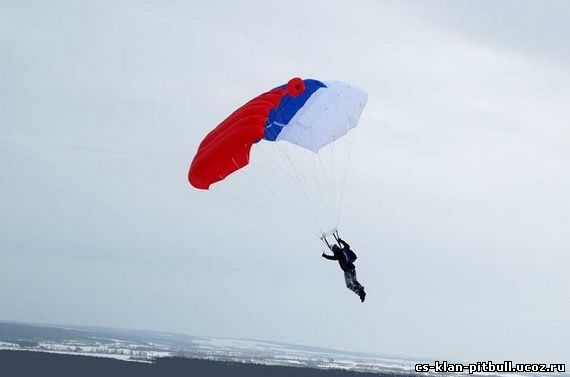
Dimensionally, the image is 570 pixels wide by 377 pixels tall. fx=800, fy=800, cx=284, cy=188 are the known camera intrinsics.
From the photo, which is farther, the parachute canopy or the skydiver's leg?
the parachute canopy

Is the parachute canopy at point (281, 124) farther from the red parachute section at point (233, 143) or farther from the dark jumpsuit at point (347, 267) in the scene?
the dark jumpsuit at point (347, 267)

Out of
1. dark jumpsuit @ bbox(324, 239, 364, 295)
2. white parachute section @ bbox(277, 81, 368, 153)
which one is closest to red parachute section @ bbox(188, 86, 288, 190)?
white parachute section @ bbox(277, 81, 368, 153)

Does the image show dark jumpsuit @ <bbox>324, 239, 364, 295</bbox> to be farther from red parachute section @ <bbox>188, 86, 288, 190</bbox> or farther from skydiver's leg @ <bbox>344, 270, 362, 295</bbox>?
red parachute section @ <bbox>188, 86, 288, 190</bbox>

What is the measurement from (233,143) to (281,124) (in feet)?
5.75

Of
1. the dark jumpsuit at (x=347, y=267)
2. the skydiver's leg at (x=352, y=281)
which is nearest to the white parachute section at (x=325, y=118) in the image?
the dark jumpsuit at (x=347, y=267)

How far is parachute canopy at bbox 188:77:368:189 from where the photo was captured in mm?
26609

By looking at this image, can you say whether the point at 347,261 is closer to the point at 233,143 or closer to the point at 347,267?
the point at 347,267

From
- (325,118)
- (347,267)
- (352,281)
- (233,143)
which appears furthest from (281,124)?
(352,281)

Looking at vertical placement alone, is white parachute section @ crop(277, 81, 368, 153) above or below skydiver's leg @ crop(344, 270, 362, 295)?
above

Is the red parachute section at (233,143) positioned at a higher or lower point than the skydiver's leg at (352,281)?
higher

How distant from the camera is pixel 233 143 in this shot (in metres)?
26.6

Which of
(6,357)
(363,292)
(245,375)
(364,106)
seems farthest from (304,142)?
(6,357)

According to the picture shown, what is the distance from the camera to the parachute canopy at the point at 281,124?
1048 inches

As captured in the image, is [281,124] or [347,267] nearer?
[347,267]
